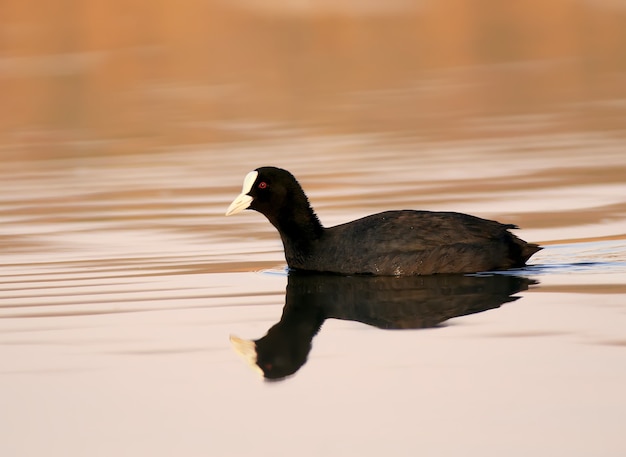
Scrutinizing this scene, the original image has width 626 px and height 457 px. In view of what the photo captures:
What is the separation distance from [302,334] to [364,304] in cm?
98

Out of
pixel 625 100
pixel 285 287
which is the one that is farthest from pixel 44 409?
pixel 625 100

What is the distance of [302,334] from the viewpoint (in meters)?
7.62

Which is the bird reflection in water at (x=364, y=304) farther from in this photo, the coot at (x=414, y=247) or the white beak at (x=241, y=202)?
the white beak at (x=241, y=202)

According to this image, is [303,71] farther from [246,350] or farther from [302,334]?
[246,350]

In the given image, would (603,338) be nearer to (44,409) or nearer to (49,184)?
(44,409)

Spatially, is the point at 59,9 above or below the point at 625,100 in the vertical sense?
above

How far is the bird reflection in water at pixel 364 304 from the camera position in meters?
7.20

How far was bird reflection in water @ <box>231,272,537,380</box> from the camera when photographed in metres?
7.20

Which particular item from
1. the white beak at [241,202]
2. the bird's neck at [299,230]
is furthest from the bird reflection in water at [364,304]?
the white beak at [241,202]

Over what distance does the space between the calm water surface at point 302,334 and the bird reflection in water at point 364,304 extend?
36 mm

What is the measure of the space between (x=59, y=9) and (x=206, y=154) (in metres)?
34.9

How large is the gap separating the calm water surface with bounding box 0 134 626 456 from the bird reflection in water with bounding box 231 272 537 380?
36 millimetres

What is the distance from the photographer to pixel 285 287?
945cm

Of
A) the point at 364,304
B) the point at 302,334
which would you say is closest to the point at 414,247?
the point at 364,304
